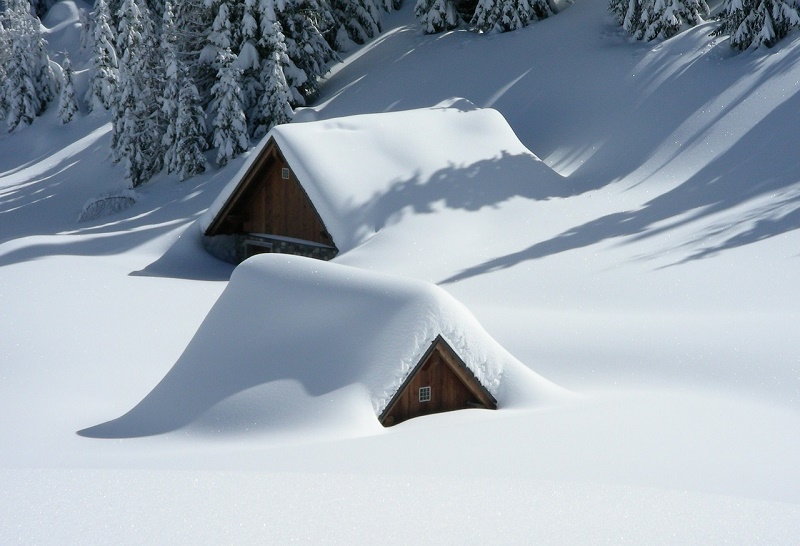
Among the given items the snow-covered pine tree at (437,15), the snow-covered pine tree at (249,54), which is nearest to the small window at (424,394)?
the snow-covered pine tree at (249,54)

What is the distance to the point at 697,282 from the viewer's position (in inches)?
623

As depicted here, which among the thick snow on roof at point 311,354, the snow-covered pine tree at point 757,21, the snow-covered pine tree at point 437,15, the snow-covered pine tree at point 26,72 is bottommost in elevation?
the snow-covered pine tree at point 757,21

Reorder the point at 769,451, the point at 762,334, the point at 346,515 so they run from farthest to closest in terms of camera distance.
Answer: the point at 762,334 → the point at 769,451 → the point at 346,515

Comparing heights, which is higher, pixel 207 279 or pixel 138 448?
pixel 138 448

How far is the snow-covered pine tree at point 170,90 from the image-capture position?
100 ft

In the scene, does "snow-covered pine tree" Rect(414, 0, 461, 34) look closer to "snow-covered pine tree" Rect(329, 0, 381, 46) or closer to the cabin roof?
"snow-covered pine tree" Rect(329, 0, 381, 46)

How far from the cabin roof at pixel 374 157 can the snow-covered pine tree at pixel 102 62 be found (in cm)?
2659

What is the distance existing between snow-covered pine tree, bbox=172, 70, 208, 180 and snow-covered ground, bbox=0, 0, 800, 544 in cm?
69

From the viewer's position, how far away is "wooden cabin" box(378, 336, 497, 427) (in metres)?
10.2

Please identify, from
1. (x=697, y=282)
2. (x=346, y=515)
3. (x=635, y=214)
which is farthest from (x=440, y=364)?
(x=635, y=214)

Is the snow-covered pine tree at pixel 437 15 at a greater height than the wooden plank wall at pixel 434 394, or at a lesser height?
greater

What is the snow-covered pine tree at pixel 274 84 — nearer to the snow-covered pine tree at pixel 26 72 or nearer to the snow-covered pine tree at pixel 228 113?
the snow-covered pine tree at pixel 228 113

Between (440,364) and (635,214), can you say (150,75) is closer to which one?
(635,214)

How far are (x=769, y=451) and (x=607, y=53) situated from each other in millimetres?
23117
